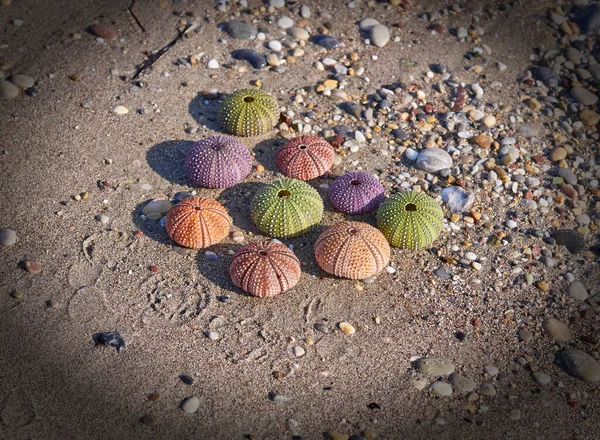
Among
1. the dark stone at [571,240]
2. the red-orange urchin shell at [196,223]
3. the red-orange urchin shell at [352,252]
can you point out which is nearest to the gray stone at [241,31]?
the red-orange urchin shell at [196,223]

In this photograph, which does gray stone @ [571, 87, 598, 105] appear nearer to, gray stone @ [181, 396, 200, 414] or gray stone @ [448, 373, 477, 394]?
gray stone @ [448, 373, 477, 394]

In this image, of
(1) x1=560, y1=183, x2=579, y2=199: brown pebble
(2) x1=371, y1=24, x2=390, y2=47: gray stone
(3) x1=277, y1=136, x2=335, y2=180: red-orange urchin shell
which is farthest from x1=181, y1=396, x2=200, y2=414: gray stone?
(2) x1=371, y1=24, x2=390, y2=47: gray stone

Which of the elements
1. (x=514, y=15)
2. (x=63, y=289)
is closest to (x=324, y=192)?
(x=63, y=289)

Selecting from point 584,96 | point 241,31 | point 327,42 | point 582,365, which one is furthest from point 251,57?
point 582,365

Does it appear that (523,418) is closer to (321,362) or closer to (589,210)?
(321,362)

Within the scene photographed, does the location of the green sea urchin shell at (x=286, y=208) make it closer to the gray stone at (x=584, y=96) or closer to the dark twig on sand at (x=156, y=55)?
the dark twig on sand at (x=156, y=55)
